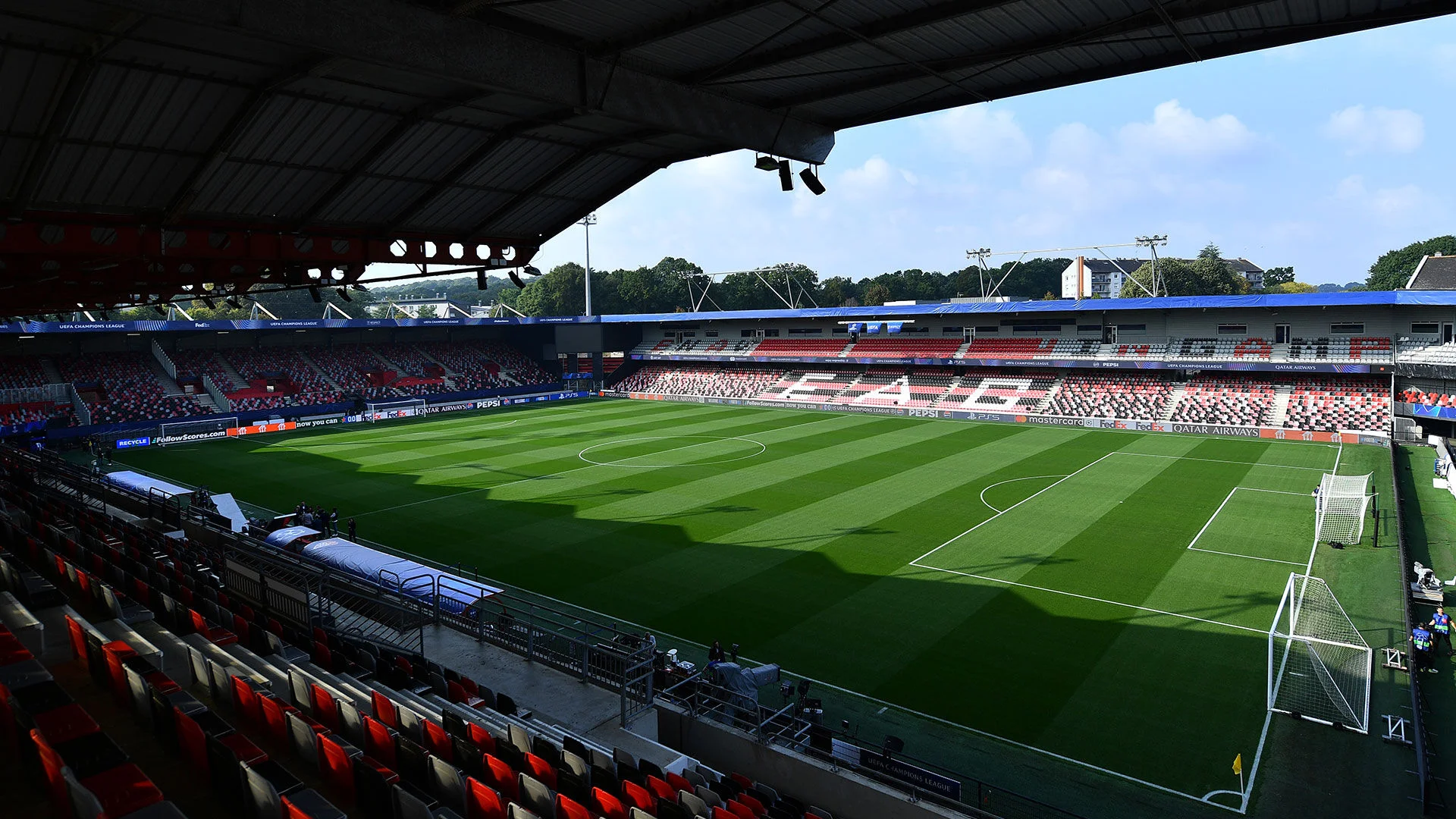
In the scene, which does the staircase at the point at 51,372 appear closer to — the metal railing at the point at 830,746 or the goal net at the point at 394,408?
the goal net at the point at 394,408

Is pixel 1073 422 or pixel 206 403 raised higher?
pixel 206 403

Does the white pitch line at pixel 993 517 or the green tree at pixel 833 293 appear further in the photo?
the green tree at pixel 833 293

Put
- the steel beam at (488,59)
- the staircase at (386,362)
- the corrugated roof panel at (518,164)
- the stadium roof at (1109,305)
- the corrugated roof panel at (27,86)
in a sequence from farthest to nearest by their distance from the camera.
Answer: the staircase at (386,362)
the stadium roof at (1109,305)
the corrugated roof panel at (518,164)
the corrugated roof panel at (27,86)
the steel beam at (488,59)

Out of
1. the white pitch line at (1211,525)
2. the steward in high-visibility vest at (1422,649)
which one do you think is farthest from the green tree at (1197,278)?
the steward in high-visibility vest at (1422,649)

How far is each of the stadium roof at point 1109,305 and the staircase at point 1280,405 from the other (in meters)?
4.63

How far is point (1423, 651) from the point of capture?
1642cm

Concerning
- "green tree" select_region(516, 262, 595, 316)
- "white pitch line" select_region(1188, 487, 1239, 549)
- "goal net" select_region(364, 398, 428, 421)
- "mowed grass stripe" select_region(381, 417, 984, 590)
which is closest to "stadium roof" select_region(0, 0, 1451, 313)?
"mowed grass stripe" select_region(381, 417, 984, 590)

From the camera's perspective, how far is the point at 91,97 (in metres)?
8.24

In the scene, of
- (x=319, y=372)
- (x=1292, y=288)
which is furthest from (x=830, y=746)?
(x=1292, y=288)

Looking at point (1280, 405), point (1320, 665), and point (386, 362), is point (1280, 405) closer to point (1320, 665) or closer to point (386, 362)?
point (1320, 665)

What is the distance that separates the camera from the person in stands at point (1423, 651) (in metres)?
16.3

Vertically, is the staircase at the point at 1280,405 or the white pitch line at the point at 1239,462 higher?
the staircase at the point at 1280,405

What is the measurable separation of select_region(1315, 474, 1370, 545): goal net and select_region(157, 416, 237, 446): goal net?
5367cm

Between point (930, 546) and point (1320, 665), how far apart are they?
10.2 m
